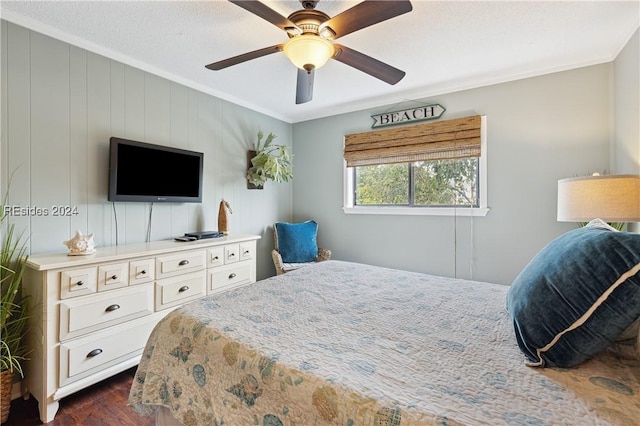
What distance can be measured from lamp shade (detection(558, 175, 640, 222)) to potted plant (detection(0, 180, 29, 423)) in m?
3.31

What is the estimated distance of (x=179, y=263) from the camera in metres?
2.45

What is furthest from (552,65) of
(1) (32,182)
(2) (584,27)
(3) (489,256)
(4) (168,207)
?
(1) (32,182)

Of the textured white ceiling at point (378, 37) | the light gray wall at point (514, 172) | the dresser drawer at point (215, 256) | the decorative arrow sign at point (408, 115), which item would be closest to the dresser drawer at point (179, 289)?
the dresser drawer at point (215, 256)

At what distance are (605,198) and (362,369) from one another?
1766 millimetres

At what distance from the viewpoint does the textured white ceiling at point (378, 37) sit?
1.88 m

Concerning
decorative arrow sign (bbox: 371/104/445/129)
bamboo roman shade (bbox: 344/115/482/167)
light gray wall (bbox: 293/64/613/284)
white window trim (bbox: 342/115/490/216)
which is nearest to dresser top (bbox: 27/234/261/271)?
white window trim (bbox: 342/115/490/216)

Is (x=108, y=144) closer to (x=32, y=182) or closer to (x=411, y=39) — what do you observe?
(x=32, y=182)

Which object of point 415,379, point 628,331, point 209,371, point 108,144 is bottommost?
point 209,371

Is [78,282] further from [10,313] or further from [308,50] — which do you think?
[308,50]

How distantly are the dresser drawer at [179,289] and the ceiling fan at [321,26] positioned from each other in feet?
5.53

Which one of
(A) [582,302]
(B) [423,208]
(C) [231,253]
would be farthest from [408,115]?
(A) [582,302]

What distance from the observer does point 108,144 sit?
2473mm

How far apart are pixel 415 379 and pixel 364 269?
55.9 inches

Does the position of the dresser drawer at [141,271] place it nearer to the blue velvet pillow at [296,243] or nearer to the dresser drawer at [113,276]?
the dresser drawer at [113,276]
